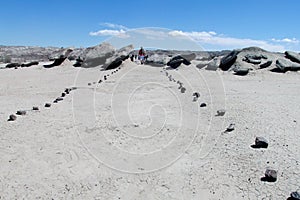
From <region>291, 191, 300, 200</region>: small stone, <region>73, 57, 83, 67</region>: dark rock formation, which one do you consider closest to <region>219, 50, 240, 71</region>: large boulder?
<region>73, 57, 83, 67</region>: dark rock formation

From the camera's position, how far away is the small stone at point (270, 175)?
195 inches

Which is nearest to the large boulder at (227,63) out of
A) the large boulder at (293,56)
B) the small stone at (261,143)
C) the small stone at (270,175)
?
the large boulder at (293,56)

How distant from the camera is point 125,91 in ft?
45.3

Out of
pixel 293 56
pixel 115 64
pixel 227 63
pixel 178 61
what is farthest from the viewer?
pixel 178 61

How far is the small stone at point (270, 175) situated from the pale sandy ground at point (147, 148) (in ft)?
0.27

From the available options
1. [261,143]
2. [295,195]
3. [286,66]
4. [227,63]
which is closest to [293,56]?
[286,66]

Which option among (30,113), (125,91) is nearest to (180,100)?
(125,91)

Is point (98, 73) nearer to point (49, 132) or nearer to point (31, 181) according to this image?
point (49, 132)

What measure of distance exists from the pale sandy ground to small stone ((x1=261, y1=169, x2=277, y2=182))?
8cm

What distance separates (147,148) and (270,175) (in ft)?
8.28

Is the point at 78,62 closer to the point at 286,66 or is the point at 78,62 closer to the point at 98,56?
the point at 98,56

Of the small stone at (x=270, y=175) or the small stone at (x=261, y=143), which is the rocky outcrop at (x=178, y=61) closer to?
the small stone at (x=261, y=143)

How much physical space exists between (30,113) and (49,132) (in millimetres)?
2145

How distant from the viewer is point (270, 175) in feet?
16.3
